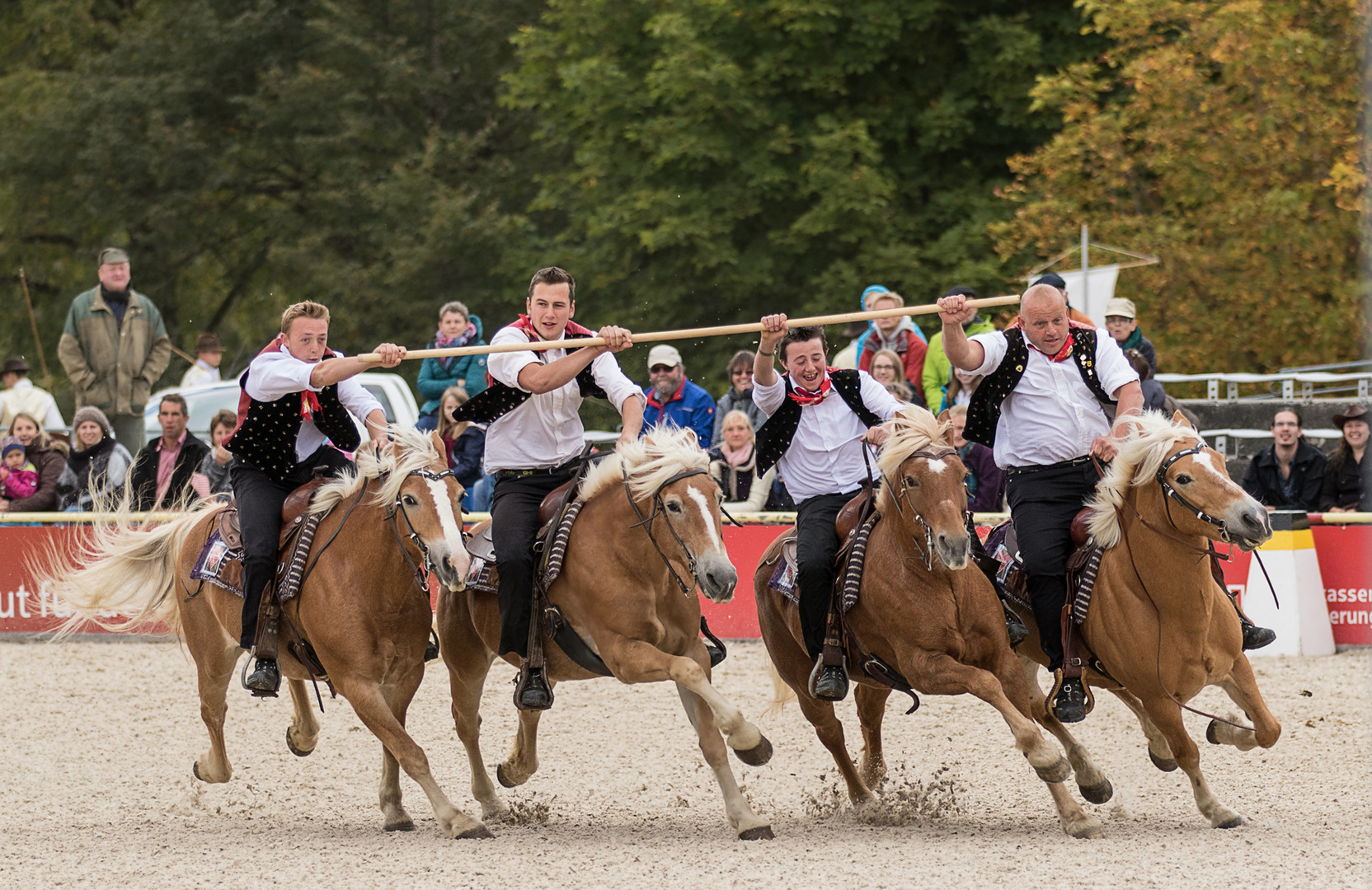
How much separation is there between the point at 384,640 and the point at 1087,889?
3.17m

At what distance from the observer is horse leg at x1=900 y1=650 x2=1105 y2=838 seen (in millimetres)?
6578

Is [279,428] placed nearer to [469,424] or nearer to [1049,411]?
[1049,411]

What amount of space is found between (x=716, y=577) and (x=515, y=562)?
1131 millimetres

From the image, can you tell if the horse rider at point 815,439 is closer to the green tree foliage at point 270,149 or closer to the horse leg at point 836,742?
the horse leg at point 836,742

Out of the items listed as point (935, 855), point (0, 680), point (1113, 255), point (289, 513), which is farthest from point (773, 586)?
point (1113, 255)

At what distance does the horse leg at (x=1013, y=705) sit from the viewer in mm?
6578

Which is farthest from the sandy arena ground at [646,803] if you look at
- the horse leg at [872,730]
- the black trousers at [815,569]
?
the black trousers at [815,569]

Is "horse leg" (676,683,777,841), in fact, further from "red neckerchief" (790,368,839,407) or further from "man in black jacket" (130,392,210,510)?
"man in black jacket" (130,392,210,510)

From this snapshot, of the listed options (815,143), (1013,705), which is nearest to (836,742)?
(1013,705)

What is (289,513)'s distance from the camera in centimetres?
784

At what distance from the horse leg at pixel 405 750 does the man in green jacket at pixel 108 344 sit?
9.04 metres

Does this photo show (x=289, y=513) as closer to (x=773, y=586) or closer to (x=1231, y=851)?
(x=773, y=586)

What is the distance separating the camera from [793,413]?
770 cm

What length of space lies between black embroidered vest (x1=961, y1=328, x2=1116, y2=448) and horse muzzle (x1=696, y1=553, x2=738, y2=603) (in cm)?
156
